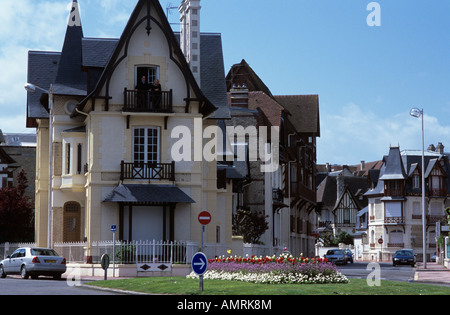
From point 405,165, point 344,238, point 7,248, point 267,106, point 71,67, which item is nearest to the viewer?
point 71,67

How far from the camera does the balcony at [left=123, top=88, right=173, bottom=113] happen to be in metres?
37.2

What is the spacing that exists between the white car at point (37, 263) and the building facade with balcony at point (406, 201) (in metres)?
61.6

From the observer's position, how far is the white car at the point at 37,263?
105ft

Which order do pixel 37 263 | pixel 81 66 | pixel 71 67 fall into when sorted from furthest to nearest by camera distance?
pixel 71 67 < pixel 81 66 < pixel 37 263

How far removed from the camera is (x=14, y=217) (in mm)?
52969

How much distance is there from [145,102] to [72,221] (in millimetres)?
7673

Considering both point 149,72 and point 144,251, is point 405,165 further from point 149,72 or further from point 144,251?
point 144,251

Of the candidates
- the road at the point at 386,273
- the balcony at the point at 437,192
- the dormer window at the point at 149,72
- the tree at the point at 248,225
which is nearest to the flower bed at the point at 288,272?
the road at the point at 386,273

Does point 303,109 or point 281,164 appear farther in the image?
point 303,109

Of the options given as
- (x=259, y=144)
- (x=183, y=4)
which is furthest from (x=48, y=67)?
(x=259, y=144)

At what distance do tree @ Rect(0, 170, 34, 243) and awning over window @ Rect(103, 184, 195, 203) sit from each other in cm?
1790

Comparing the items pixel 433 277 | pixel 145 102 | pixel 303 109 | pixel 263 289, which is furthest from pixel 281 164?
pixel 263 289
